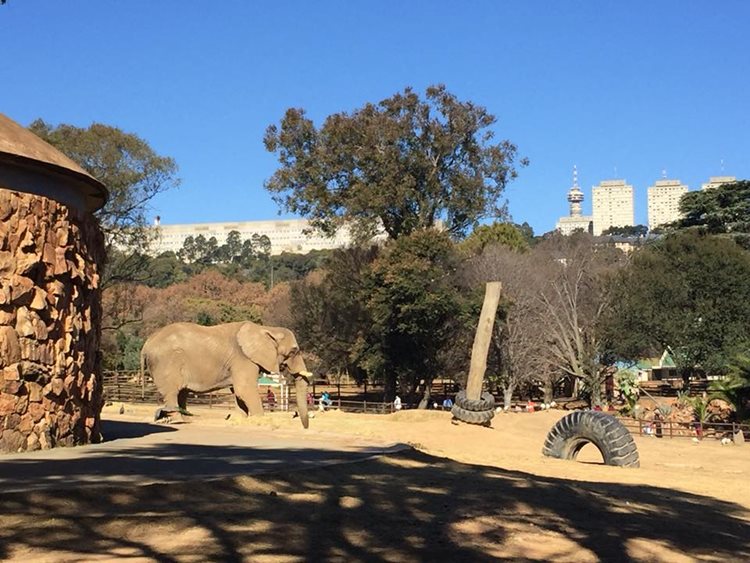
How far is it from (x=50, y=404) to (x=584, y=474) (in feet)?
27.3

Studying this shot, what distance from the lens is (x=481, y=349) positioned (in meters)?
25.4

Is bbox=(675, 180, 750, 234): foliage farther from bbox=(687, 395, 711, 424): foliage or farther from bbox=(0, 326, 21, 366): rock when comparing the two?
bbox=(0, 326, 21, 366): rock

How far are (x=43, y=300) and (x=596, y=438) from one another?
1057 centimetres

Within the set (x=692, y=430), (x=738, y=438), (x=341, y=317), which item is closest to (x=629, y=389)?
(x=692, y=430)

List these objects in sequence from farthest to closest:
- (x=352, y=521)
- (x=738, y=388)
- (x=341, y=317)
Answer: (x=341, y=317), (x=738, y=388), (x=352, y=521)

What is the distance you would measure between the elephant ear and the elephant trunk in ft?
2.19

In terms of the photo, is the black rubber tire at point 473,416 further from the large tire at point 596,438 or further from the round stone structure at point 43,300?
the round stone structure at point 43,300

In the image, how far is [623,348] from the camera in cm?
4294

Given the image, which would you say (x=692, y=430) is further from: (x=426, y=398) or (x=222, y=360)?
(x=222, y=360)

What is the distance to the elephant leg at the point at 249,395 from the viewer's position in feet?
66.9

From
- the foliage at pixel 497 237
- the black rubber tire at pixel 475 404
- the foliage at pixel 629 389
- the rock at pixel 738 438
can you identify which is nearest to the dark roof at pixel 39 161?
the black rubber tire at pixel 475 404

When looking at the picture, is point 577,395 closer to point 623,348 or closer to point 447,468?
point 623,348

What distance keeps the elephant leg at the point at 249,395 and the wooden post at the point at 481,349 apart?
7053mm

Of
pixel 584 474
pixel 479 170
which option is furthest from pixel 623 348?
pixel 584 474
